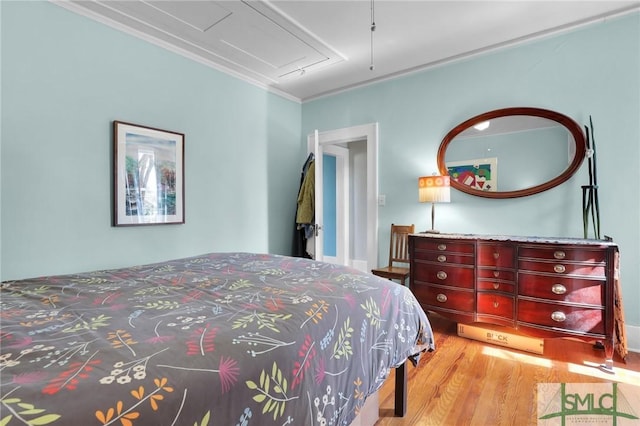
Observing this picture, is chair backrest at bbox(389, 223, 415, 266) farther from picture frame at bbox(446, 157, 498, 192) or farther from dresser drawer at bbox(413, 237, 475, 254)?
picture frame at bbox(446, 157, 498, 192)

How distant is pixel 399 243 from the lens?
11.2 ft

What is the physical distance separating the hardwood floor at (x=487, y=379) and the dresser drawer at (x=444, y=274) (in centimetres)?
49

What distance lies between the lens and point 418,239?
2875mm

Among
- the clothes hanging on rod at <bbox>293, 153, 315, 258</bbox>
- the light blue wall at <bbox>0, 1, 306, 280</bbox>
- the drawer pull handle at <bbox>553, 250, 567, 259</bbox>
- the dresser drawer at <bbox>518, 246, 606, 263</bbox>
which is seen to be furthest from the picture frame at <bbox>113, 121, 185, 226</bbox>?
the drawer pull handle at <bbox>553, 250, 567, 259</bbox>

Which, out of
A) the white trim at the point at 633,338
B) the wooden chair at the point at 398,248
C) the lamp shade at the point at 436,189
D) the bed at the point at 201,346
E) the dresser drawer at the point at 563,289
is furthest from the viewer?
the wooden chair at the point at 398,248

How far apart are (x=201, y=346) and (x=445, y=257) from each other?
7.72 feet

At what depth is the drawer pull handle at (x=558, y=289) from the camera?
2.25 metres

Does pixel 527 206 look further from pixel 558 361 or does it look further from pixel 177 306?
pixel 177 306

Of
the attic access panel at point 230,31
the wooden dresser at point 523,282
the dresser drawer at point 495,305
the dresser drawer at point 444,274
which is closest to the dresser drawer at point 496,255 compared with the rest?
the wooden dresser at point 523,282

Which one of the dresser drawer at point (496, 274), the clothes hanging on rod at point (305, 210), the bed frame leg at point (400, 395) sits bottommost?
the bed frame leg at point (400, 395)

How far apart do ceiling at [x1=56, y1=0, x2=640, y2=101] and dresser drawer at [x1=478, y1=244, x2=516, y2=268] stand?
5.77 ft

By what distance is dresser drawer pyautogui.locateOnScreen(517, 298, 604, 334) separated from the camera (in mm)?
2160

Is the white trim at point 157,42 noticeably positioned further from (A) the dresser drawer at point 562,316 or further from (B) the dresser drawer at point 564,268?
(A) the dresser drawer at point 562,316

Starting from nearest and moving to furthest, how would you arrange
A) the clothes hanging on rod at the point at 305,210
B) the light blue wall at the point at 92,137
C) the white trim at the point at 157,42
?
the light blue wall at the point at 92,137
the white trim at the point at 157,42
the clothes hanging on rod at the point at 305,210
